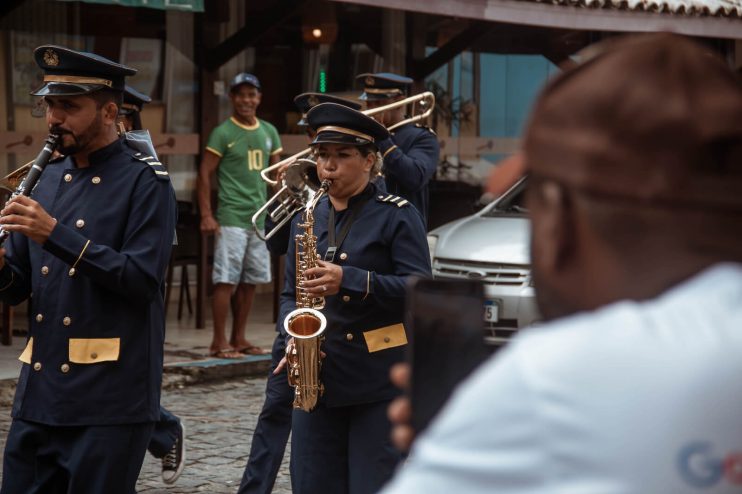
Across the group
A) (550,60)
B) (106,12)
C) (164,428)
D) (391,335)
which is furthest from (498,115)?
(391,335)

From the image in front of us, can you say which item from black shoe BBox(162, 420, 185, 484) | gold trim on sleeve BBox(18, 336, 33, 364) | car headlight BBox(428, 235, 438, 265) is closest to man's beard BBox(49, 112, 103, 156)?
gold trim on sleeve BBox(18, 336, 33, 364)

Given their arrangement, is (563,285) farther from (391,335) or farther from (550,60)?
(550,60)

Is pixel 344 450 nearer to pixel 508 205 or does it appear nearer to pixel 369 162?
pixel 369 162

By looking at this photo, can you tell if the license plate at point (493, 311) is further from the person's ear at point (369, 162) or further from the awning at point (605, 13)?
the person's ear at point (369, 162)

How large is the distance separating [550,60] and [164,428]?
903 cm

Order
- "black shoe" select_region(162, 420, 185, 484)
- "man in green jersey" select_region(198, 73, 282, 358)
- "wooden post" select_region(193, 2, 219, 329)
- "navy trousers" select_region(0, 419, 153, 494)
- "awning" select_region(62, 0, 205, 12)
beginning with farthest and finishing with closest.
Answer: "wooden post" select_region(193, 2, 219, 329) < "man in green jersey" select_region(198, 73, 282, 358) < "awning" select_region(62, 0, 205, 12) < "black shoe" select_region(162, 420, 185, 484) < "navy trousers" select_region(0, 419, 153, 494)

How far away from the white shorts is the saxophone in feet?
15.7

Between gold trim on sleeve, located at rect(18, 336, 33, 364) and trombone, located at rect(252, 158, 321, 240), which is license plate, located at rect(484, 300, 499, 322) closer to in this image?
trombone, located at rect(252, 158, 321, 240)

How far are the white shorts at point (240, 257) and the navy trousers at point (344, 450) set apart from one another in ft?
16.7

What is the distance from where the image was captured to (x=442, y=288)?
1825mm

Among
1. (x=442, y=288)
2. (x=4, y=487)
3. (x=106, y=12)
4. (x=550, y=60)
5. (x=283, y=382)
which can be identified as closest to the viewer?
(x=442, y=288)

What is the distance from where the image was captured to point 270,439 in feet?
19.8

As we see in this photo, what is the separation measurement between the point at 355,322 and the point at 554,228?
3.47 metres

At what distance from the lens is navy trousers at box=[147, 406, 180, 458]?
21.5 feet
